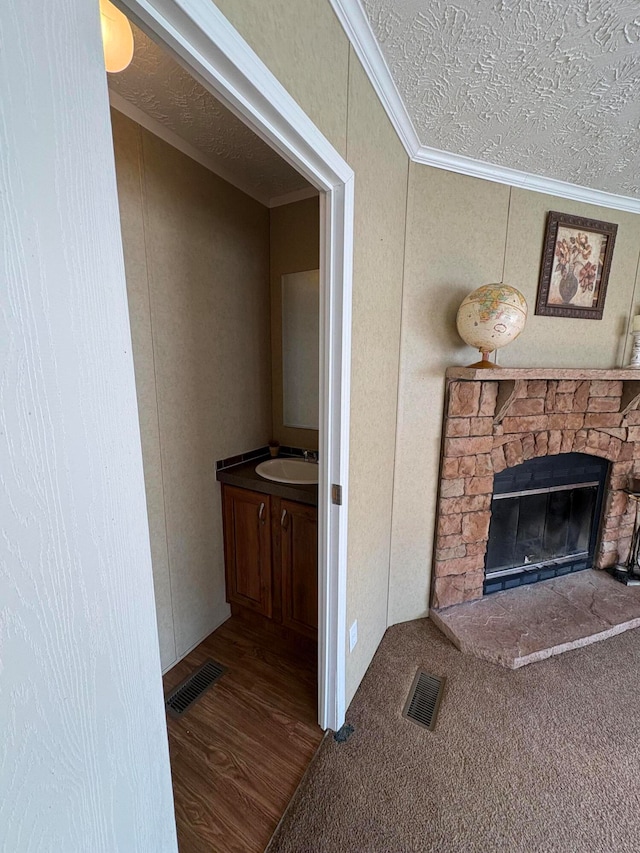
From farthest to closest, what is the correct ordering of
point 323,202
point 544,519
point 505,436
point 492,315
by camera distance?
point 544,519 → point 505,436 → point 492,315 → point 323,202

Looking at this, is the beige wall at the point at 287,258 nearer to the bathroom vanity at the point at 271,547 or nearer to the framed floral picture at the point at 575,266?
the bathroom vanity at the point at 271,547

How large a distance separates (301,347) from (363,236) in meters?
1.00

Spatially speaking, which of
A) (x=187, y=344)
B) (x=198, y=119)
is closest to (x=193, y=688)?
(x=187, y=344)

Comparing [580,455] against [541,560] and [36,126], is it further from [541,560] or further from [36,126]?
[36,126]

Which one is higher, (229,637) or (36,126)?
(36,126)

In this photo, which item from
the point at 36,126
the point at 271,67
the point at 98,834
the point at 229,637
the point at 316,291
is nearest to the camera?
the point at 36,126

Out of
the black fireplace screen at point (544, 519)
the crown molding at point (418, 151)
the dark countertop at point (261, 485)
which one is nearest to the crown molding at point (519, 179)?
the crown molding at point (418, 151)

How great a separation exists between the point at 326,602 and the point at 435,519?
970 millimetres

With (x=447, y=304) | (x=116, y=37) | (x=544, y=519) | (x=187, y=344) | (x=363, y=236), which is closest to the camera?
(x=116, y=37)

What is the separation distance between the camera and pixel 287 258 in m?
2.22

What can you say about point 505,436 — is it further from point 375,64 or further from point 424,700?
point 375,64

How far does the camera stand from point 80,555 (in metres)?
0.46

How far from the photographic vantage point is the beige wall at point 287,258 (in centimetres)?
213

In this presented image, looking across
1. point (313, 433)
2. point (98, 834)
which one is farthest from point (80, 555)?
point (313, 433)
